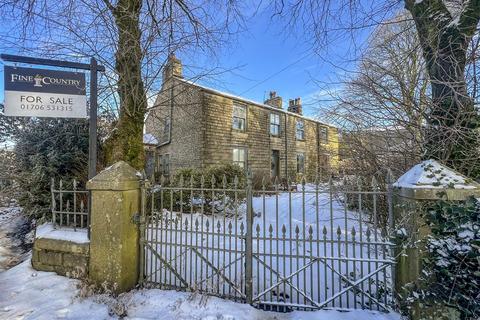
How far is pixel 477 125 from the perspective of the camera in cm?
333

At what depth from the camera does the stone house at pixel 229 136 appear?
513 inches

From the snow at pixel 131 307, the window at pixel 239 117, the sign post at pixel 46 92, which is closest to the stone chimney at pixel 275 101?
the window at pixel 239 117

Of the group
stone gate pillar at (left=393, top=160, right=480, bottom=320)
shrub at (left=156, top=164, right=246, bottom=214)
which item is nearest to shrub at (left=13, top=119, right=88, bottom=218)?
shrub at (left=156, top=164, right=246, bottom=214)

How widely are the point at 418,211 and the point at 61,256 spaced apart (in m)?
4.65

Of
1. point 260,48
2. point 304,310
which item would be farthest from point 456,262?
point 260,48

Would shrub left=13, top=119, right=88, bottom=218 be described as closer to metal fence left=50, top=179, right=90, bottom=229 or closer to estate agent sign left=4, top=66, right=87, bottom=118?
metal fence left=50, top=179, right=90, bottom=229

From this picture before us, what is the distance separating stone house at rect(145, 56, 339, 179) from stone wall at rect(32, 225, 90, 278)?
757 cm

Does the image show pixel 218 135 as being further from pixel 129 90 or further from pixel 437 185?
pixel 437 185

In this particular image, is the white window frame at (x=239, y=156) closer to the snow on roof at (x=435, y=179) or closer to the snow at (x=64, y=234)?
the snow at (x=64, y=234)

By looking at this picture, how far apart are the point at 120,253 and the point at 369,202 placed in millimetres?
4448

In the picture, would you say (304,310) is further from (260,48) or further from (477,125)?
(260,48)

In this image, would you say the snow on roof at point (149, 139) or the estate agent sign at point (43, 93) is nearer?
the estate agent sign at point (43, 93)

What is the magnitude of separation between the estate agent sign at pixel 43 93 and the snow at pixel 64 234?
174 centimetres

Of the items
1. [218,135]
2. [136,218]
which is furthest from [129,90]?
[218,135]
